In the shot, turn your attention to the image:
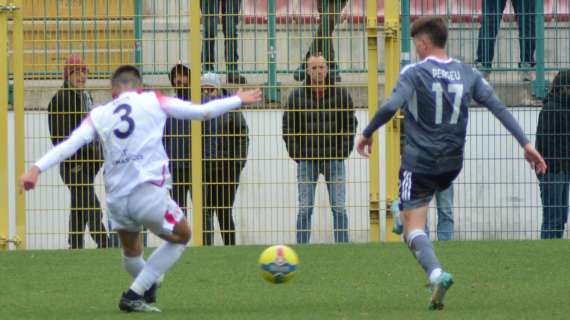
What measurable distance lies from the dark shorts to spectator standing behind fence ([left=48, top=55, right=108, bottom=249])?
586 centimetres

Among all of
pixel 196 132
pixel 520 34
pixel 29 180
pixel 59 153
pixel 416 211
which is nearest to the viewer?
pixel 29 180

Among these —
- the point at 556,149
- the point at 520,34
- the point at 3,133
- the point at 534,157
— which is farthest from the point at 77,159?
the point at 534,157

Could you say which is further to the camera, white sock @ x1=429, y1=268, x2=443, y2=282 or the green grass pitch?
the green grass pitch

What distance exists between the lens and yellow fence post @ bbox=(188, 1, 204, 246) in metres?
13.5

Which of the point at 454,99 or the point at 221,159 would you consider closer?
the point at 454,99

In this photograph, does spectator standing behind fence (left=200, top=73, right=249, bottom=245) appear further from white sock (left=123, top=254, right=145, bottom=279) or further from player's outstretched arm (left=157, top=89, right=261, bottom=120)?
player's outstretched arm (left=157, top=89, right=261, bottom=120)

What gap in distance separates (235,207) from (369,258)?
256 cm

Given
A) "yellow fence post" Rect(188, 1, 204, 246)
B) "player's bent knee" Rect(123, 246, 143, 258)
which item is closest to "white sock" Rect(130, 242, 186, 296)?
"player's bent knee" Rect(123, 246, 143, 258)

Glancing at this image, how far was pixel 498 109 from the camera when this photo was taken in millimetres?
8359

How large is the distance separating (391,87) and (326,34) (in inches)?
34.7

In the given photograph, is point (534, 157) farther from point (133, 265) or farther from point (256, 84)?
point (256, 84)

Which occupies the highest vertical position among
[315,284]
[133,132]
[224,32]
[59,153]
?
[224,32]

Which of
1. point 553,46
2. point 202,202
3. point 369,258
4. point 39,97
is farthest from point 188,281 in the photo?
point 553,46

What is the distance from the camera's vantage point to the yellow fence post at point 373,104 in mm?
13570
